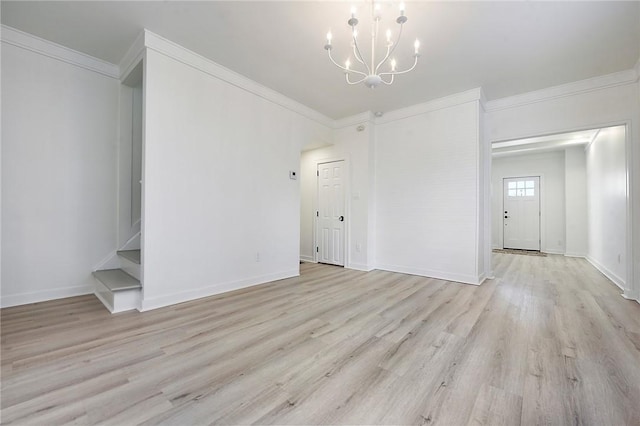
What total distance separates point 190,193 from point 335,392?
2.61 m

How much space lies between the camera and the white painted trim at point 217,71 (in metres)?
2.86

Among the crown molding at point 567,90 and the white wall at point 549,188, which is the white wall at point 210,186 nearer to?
the crown molding at point 567,90

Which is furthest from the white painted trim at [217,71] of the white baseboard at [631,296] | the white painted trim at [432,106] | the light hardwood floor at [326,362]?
the white baseboard at [631,296]

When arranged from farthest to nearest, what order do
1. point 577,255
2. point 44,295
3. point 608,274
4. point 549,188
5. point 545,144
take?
point 549,188, point 577,255, point 545,144, point 608,274, point 44,295

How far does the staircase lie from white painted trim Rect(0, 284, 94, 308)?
0.15m

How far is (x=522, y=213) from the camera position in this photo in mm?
7848

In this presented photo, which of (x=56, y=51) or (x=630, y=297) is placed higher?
(x=56, y=51)

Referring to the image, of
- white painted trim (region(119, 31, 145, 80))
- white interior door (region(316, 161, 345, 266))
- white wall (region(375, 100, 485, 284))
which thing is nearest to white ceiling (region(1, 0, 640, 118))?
white painted trim (region(119, 31, 145, 80))

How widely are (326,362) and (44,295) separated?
3327mm

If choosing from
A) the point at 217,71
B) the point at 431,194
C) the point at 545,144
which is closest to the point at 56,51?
the point at 217,71

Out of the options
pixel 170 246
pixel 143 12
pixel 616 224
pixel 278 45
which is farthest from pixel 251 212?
pixel 616 224

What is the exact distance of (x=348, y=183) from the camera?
5164 millimetres

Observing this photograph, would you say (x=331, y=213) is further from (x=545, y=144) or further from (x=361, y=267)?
(x=545, y=144)

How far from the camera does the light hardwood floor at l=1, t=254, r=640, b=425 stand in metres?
1.37
